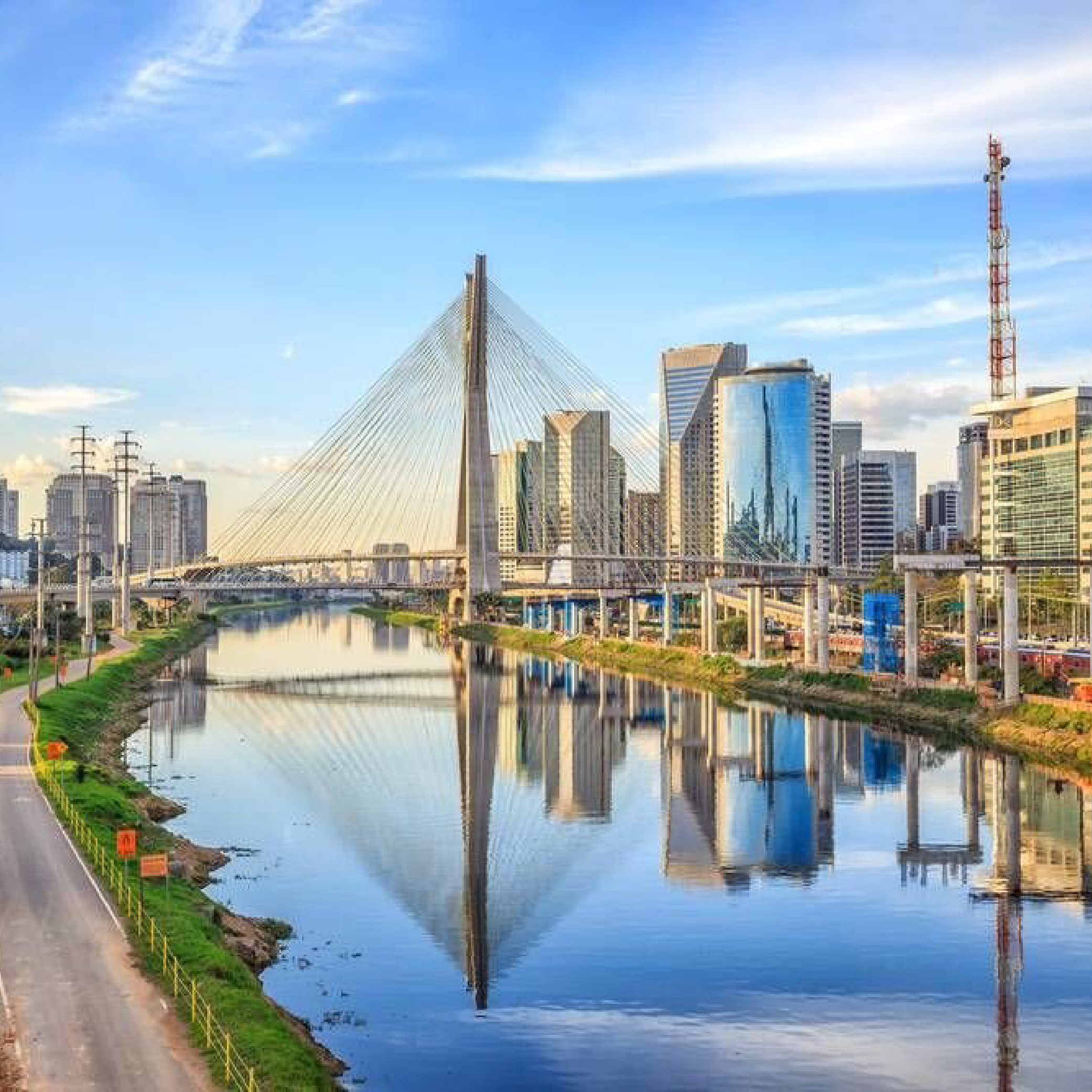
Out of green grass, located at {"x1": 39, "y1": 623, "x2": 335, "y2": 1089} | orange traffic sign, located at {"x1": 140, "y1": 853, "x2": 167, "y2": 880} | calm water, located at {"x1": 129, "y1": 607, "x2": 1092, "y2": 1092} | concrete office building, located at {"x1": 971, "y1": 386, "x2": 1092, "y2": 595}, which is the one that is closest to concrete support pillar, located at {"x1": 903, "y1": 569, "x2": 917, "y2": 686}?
calm water, located at {"x1": 129, "y1": 607, "x2": 1092, "y2": 1092}

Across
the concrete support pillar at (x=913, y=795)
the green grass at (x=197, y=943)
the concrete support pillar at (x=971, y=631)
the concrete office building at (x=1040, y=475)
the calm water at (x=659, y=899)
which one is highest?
the concrete office building at (x=1040, y=475)

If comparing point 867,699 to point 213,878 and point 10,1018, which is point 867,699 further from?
point 10,1018

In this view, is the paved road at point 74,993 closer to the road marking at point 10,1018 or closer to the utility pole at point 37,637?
the road marking at point 10,1018

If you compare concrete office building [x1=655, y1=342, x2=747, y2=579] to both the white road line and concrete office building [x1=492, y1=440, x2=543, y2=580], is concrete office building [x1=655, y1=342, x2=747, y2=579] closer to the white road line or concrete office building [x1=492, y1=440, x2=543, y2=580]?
concrete office building [x1=492, y1=440, x2=543, y2=580]

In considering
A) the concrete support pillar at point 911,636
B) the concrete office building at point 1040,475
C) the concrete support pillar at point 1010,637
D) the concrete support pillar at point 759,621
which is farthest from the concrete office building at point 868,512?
the concrete support pillar at point 1010,637

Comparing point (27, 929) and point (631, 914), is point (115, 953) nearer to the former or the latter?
point (27, 929)

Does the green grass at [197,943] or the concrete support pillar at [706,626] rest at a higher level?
the concrete support pillar at [706,626]

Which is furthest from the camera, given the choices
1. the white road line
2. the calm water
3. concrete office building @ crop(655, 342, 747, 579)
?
concrete office building @ crop(655, 342, 747, 579)

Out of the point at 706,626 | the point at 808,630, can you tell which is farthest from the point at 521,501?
the point at 808,630
